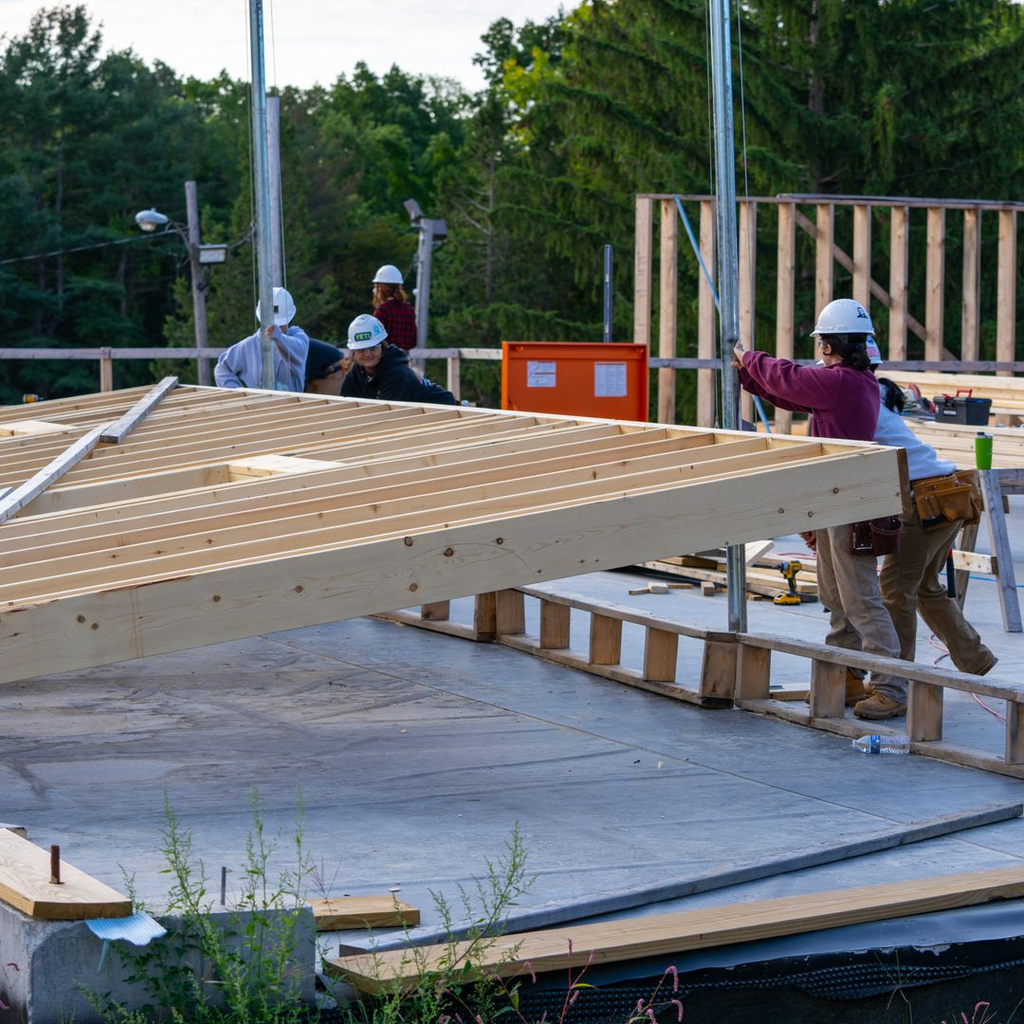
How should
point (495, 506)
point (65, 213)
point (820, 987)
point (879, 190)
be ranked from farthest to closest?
point (65, 213)
point (879, 190)
point (495, 506)
point (820, 987)

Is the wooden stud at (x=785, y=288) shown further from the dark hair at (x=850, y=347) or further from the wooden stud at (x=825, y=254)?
the dark hair at (x=850, y=347)

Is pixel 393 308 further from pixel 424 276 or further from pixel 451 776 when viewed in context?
pixel 424 276

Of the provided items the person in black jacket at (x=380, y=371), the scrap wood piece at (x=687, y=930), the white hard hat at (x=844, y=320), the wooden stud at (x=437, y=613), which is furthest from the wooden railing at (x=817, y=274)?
the scrap wood piece at (x=687, y=930)

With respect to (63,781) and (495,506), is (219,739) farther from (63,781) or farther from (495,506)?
(495,506)

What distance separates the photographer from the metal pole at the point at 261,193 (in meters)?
11.1

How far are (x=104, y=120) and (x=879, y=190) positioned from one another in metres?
32.3

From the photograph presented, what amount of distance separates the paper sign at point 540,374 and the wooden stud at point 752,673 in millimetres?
5697

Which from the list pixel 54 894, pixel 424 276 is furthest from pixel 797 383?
pixel 424 276

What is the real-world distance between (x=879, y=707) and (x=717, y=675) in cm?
80

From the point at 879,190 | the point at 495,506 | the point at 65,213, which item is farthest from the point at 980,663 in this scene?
the point at 65,213

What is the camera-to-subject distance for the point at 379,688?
8.26m

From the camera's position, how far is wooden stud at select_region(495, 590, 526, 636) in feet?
30.5

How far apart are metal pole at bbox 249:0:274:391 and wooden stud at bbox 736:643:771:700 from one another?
478 cm

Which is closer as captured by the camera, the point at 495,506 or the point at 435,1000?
the point at 435,1000
